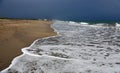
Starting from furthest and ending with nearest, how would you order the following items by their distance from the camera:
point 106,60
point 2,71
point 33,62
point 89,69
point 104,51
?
point 104,51, point 106,60, point 33,62, point 89,69, point 2,71

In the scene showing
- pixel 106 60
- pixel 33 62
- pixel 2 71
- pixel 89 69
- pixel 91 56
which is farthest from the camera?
pixel 91 56

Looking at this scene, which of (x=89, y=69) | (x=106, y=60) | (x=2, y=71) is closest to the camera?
(x=2, y=71)

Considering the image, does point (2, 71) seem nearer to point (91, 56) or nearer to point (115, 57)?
point (91, 56)

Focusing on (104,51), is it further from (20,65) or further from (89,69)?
(20,65)

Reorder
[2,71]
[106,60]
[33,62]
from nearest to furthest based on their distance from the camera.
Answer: [2,71] < [33,62] < [106,60]

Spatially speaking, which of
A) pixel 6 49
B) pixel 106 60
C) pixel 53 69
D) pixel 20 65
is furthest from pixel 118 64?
pixel 6 49

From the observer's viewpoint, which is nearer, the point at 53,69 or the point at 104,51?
the point at 53,69

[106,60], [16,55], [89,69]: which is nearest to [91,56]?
[106,60]

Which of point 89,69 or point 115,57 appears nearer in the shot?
point 89,69
